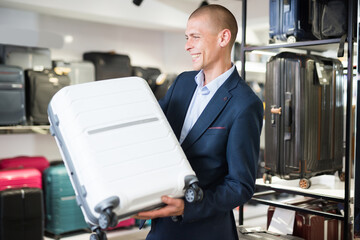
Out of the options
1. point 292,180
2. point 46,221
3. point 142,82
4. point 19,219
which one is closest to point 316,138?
point 292,180

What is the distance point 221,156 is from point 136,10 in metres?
4.49

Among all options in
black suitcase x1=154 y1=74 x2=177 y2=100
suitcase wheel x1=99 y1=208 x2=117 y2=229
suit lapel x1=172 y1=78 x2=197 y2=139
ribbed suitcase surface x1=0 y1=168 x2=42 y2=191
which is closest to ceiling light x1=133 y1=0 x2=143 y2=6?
black suitcase x1=154 y1=74 x2=177 y2=100

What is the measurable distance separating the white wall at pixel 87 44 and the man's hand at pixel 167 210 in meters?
4.37

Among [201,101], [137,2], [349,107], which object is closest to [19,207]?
[137,2]

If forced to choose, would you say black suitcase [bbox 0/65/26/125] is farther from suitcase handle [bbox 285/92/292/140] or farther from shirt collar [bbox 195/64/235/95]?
shirt collar [bbox 195/64/235/95]

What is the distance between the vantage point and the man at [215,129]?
66.3 inches

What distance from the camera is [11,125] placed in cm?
509

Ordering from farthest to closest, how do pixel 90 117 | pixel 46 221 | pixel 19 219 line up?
pixel 46 221, pixel 19 219, pixel 90 117

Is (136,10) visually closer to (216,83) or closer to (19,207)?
(19,207)

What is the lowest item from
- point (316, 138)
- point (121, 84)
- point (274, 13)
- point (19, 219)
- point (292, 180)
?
point (19, 219)

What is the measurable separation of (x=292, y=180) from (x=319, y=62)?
86 cm

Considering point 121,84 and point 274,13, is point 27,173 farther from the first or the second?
point 121,84

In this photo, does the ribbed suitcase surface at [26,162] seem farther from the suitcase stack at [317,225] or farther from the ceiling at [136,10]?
the suitcase stack at [317,225]

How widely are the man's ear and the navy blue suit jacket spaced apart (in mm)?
147
